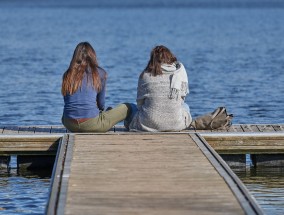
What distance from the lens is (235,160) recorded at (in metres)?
15.2

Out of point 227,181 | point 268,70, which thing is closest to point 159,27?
point 268,70

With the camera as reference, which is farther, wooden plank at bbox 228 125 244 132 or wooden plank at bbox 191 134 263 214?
wooden plank at bbox 228 125 244 132

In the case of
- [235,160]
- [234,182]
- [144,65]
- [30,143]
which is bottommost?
[144,65]

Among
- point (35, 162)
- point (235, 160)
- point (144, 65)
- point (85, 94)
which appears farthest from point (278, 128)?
point (144, 65)

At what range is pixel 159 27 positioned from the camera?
6794 cm

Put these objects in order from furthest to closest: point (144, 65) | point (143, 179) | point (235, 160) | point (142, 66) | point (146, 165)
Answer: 1. point (144, 65)
2. point (142, 66)
3. point (235, 160)
4. point (146, 165)
5. point (143, 179)

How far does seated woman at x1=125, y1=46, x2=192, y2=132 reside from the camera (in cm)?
1445

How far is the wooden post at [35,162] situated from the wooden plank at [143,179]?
118 cm

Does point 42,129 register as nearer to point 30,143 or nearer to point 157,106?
point 30,143

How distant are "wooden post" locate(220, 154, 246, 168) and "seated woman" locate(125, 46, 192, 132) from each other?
0.89 m

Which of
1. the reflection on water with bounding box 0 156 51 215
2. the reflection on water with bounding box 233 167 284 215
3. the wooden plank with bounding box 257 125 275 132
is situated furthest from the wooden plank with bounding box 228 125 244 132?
the reflection on water with bounding box 0 156 51 215

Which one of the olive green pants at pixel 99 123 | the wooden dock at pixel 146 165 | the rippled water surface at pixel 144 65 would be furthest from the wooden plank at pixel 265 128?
the rippled water surface at pixel 144 65

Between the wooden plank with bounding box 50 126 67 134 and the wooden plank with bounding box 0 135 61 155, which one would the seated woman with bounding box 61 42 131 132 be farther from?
the wooden plank with bounding box 50 126 67 134

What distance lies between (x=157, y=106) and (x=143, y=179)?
3370 millimetres
